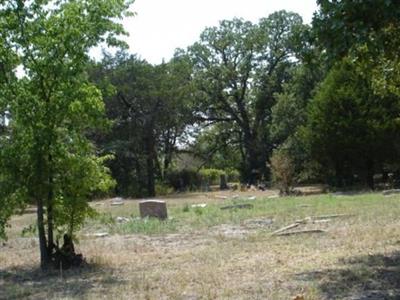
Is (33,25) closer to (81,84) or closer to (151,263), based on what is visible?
(81,84)

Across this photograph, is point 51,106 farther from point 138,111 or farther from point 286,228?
point 138,111

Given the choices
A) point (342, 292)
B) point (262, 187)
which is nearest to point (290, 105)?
point (262, 187)

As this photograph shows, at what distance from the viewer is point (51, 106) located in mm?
11523

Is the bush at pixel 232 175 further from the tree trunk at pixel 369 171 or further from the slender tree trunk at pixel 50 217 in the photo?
the slender tree trunk at pixel 50 217

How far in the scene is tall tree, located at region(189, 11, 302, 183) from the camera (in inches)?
2296

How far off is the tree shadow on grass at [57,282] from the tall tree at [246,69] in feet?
153

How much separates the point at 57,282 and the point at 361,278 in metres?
4.73

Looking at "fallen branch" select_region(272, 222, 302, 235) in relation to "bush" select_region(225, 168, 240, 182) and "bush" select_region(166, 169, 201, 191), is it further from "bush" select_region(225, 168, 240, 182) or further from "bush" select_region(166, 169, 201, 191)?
"bush" select_region(225, 168, 240, 182)

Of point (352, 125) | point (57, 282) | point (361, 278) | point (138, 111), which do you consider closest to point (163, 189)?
point (138, 111)

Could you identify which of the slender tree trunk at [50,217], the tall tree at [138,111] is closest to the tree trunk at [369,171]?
the tall tree at [138,111]

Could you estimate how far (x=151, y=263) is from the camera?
1184 centimetres

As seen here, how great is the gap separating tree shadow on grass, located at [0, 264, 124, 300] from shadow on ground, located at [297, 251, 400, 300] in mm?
3005

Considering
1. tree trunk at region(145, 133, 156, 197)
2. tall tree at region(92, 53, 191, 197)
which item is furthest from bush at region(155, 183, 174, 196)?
tall tree at region(92, 53, 191, 197)

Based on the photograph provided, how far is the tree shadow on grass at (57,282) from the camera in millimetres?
9352
